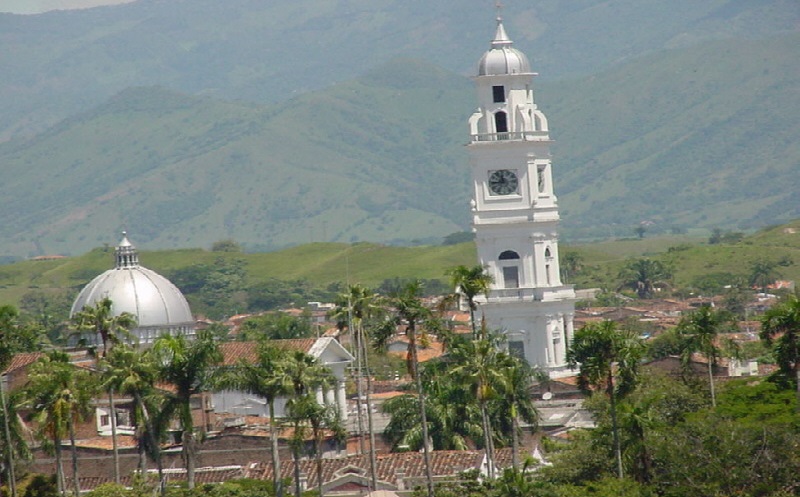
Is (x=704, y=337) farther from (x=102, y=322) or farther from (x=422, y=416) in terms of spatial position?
(x=102, y=322)

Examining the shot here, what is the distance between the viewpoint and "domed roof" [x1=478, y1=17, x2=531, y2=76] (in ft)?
403

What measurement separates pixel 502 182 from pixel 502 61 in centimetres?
668

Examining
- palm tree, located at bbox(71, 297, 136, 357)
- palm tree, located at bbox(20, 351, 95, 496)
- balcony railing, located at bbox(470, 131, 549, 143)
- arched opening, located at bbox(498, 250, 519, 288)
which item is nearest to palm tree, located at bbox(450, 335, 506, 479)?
palm tree, located at bbox(20, 351, 95, 496)

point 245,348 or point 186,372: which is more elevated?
point 245,348

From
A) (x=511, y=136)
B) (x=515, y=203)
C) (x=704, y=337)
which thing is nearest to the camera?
(x=704, y=337)

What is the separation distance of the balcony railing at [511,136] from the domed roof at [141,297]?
20561 mm

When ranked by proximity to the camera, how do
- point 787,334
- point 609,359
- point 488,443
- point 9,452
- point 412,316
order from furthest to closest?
point 787,334 → point 488,443 → point 609,359 → point 412,316 → point 9,452

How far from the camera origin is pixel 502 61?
123m

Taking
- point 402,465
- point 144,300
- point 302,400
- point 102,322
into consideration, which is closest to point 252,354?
point 102,322

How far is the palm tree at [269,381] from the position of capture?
7088cm

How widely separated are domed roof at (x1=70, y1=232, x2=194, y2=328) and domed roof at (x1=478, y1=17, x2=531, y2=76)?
73.7 feet

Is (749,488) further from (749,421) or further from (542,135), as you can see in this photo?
(542,135)

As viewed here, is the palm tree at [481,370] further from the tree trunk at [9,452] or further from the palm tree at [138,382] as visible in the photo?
the tree trunk at [9,452]

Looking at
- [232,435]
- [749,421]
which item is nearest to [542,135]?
[232,435]
